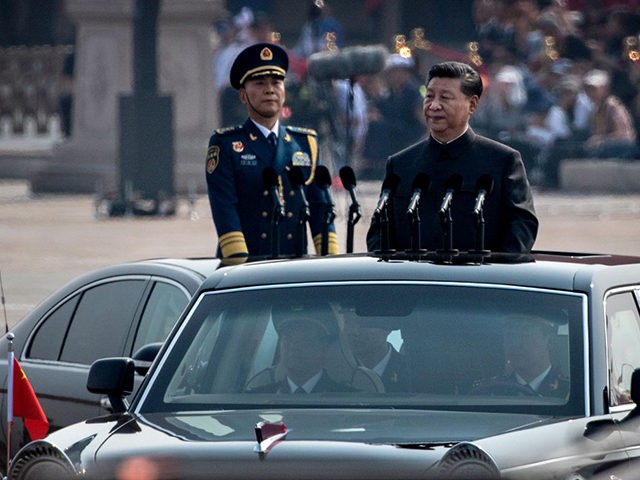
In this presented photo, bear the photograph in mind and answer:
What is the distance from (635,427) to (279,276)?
1206mm

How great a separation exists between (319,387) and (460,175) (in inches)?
66.2

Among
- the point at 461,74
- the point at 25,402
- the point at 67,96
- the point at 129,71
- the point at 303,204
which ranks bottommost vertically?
the point at 25,402

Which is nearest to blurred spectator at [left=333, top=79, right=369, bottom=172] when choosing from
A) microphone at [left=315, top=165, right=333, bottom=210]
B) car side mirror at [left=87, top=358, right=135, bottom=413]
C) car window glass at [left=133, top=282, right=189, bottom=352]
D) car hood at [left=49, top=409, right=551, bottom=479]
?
microphone at [left=315, top=165, right=333, bottom=210]

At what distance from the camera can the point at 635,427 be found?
563cm

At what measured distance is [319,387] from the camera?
5.84 metres

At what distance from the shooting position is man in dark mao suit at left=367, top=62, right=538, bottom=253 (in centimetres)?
741

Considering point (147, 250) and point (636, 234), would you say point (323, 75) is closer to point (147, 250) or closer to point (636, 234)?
point (147, 250)

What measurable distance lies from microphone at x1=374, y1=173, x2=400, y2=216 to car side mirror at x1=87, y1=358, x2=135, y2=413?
1.38 metres

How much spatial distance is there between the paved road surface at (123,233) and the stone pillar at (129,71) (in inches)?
32.3

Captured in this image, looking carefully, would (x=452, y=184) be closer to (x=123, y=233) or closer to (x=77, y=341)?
(x=77, y=341)

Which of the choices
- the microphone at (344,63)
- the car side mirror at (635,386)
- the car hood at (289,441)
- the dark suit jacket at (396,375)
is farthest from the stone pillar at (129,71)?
the car side mirror at (635,386)

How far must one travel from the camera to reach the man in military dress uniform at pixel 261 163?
29.5ft

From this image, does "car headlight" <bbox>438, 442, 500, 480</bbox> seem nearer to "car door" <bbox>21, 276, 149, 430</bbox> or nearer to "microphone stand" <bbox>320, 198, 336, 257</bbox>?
"car door" <bbox>21, 276, 149, 430</bbox>

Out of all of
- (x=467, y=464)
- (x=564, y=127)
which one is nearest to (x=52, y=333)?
(x=467, y=464)
